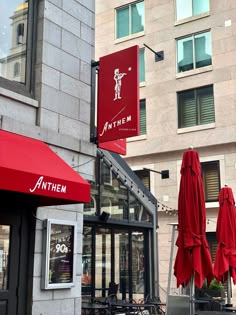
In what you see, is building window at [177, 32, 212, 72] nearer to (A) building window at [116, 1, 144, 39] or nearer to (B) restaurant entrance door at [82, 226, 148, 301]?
(A) building window at [116, 1, 144, 39]

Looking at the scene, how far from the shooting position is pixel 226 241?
10797 mm

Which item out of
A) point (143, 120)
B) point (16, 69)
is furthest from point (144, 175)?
point (16, 69)

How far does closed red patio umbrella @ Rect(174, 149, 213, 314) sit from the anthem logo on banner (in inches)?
75.4

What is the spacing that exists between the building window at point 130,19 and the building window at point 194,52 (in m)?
2.59

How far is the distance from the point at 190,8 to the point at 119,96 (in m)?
15.4

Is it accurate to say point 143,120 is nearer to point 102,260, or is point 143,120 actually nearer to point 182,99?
point 182,99

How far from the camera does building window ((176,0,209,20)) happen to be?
21.3m

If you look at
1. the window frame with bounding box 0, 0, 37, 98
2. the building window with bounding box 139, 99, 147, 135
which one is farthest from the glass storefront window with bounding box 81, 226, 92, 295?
the building window with bounding box 139, 99, 147, 135

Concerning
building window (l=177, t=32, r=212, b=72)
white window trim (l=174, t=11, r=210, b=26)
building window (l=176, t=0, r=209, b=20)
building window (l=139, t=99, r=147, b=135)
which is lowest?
building window (l=139, t=99, r=147, b=135)

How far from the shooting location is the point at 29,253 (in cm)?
696

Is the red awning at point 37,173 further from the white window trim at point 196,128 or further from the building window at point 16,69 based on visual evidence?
the white window trim at point 196,128

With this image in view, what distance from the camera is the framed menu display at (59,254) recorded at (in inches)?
278

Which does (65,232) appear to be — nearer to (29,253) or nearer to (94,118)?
(29,253)

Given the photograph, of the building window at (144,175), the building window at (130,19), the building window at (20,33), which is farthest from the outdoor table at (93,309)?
the building window at (130,19)
